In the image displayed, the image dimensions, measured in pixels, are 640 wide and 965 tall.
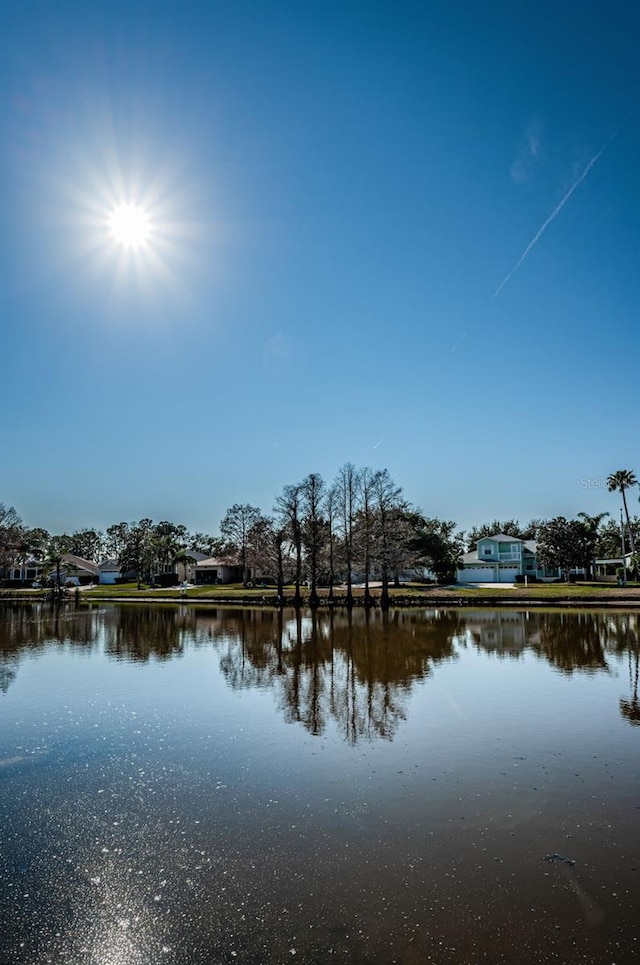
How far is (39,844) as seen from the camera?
7.49 meters

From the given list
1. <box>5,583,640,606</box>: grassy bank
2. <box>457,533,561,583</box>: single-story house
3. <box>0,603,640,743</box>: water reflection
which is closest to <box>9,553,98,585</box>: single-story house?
<box>5,583,640,606</box>: grassy bank

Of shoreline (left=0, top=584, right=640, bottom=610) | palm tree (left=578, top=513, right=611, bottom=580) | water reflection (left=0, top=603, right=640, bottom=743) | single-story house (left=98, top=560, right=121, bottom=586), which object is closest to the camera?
water reflection (left=0, top=603, right=640, bottom=743)

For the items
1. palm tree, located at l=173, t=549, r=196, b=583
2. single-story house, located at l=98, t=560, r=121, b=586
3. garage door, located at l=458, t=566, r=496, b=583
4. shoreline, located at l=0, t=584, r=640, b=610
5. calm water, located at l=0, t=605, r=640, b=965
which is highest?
palm tree, located at l=173, t=549, r=196, b=583

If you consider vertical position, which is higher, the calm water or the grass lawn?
the grass lawn

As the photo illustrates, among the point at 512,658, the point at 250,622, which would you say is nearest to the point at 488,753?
the point at 512,658

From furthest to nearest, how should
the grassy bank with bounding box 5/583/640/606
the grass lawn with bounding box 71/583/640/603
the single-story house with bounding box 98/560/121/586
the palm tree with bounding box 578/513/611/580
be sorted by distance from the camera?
the single-story house with bounding box 98/560/121/586 → the palm tree with bounding box 578/513/611/580 → the grass lawn with bounding box 71/583/640/603 → the grassy bank with bounding box 5/583/640/606

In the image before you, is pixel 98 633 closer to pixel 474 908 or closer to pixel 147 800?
pixel 147 800

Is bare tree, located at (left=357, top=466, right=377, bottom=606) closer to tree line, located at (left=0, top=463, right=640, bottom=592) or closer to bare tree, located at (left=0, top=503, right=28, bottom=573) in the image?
tree line, located at (left=0, top=463, right=640, bottom=592)

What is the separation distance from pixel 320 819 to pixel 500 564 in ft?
268

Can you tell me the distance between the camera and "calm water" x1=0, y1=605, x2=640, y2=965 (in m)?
5.48

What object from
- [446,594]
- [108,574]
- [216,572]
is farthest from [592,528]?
[108,574]

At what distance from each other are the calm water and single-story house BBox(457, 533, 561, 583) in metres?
68.2

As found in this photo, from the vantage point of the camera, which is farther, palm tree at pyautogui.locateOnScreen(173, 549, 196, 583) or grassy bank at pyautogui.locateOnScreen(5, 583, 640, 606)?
palm tree at pyautogui.locateOnScreen(173, 549, 196, 583)

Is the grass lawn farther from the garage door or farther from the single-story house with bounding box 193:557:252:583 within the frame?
the single-story house with bounding box 193:557:252:583
